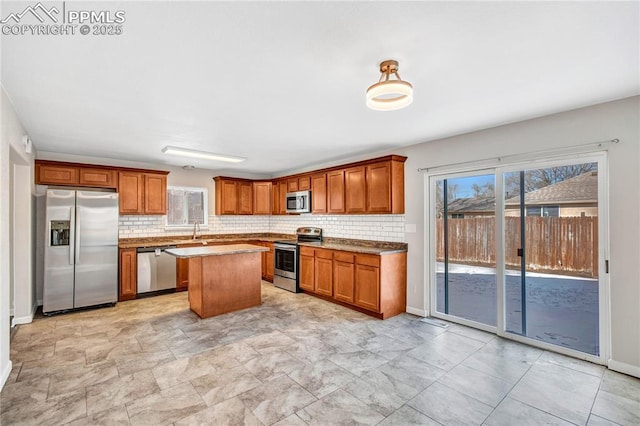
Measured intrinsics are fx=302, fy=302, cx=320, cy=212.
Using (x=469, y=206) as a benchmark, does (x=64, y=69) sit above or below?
above

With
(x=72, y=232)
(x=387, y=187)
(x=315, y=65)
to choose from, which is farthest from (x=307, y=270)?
(x=315, y=65)

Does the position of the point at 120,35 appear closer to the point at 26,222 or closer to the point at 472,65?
the point at 472,65

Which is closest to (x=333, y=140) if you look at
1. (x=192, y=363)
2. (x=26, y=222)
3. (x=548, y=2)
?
(x=548, y=2)

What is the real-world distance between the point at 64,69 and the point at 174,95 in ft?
2.45

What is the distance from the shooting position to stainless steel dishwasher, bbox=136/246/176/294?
527cm

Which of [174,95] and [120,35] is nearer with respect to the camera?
[120,35]

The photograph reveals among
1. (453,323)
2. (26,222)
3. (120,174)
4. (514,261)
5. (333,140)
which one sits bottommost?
(453,323)

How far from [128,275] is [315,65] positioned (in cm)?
485

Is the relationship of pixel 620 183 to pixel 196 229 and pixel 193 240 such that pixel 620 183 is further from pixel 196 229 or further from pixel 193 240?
pixel 196 229

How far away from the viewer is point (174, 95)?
8.80ft

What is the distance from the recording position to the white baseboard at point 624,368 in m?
2.66

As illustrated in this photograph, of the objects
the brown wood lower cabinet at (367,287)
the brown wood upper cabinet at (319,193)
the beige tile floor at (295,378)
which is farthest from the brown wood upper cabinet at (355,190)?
the beige tile floor at (295,378)

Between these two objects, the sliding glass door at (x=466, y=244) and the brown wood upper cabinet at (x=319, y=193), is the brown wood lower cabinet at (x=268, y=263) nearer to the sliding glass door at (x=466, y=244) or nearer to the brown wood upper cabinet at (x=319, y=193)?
the brown wood upper cabinet at (x=319, y=193)

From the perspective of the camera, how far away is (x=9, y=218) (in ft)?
9.52
